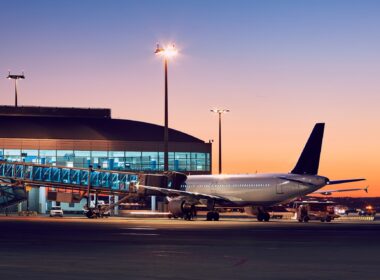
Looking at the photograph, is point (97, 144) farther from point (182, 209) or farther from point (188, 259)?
point (188, 259)

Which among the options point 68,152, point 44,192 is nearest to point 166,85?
point 44,192

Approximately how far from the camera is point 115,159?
147625mm

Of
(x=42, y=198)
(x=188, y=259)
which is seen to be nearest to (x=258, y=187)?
(x=42, y=198)

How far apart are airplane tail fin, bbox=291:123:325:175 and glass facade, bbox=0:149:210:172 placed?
200ft

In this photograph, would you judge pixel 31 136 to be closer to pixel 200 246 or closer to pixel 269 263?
pixel 200 246

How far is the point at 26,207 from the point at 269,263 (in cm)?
10830

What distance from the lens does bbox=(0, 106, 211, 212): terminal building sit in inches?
5655

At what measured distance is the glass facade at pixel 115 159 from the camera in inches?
5630

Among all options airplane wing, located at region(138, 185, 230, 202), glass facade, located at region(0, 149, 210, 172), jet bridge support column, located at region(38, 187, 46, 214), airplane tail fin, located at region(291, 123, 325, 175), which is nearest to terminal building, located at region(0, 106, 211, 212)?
glass facade, located at region(0, 149, 210, 172)

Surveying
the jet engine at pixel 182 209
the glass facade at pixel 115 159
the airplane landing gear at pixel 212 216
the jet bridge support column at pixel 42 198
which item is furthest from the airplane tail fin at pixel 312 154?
the glass facade at pixel 115 159

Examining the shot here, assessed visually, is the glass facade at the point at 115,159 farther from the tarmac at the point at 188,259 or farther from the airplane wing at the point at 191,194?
the tarmac at the point at 188,259

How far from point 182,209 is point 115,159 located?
5906 cm

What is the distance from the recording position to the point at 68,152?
477 feet

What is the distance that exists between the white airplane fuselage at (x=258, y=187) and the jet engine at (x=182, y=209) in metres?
4.08
